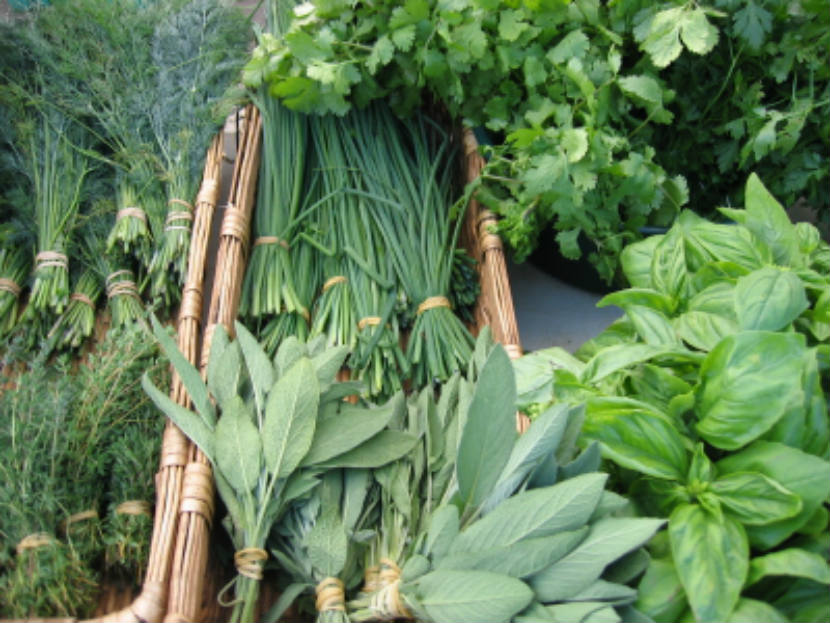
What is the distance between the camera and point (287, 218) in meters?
1.21

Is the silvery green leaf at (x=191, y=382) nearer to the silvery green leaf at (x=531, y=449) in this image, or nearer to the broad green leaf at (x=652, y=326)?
the silvery green leaf at (x=531, y=449)

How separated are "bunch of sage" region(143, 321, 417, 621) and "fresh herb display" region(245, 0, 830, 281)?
1.38 ft

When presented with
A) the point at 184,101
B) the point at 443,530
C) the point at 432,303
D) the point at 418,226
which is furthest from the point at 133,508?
the point at 184,101

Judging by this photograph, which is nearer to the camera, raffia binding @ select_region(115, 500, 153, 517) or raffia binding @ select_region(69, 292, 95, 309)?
raffia binding @ select_region(115, 500, 153, 517)

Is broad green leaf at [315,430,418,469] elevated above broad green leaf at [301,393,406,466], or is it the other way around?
broad green leaf at [301,393,406,466]

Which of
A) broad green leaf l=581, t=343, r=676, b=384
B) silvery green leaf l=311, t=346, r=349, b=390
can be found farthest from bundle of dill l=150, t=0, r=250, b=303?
broad green leaf l=581, t=343, r=676, b=384

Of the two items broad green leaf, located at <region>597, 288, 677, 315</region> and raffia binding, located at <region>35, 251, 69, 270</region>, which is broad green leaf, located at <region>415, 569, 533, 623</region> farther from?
raffia binding, located at <region>35, 251, 69, 270</region>

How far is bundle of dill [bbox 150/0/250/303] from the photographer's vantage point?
3.85ft

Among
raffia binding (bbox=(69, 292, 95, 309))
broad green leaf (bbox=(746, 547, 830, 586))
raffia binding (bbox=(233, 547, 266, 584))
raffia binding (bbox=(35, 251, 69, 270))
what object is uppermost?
raffia binding (bbox=(35, 251, 69, 270))

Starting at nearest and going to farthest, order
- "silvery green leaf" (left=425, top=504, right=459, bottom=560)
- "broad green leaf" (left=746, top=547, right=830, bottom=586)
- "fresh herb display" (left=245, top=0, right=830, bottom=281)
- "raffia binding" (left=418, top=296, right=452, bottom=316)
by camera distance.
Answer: "broad green leaf" (left=746, top=547, right=830, bottom=586) < "silvery green leaf" (left=425, top=504, right=459, bottom=560) < "fresh herb display" (left=245, top=0, right=830, bottom=281) < "raffia binding" (left=418, top=296, right=452, bottom=316)

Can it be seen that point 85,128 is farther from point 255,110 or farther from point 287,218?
point 287,218

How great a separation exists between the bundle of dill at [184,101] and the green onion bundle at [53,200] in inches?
5.7

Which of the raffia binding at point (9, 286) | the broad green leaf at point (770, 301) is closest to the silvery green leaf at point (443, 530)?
the broad green leaf at point (770, 301)

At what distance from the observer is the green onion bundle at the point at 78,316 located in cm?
114
